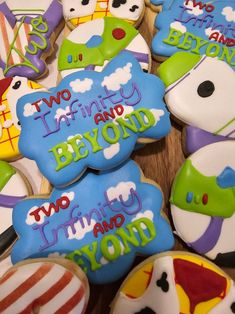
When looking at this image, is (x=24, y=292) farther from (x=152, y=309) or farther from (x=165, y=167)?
(x=165, y=167)

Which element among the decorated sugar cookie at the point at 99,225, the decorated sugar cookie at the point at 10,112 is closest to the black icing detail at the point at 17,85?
the decorated sugar cookie at the point at 10,112

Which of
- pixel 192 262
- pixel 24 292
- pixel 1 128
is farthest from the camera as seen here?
pixel 1 128

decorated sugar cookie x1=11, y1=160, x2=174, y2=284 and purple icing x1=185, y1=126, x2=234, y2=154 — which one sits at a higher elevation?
purple icing x1=185, y1=126, x2=234, y2=154

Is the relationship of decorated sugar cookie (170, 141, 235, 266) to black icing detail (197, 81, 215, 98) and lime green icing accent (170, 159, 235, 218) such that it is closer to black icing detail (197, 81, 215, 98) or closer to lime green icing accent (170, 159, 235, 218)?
lime green icing accent (170, 159, 235, 218)

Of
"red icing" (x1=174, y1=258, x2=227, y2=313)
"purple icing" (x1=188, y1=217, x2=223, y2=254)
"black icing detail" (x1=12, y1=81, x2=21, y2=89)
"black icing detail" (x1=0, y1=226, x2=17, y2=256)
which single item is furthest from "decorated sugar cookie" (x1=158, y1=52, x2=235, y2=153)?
"black icing detail" (x1=0, y1=226, x2=17, y2=256)

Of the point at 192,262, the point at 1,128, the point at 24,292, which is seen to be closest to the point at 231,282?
the point at 192,262

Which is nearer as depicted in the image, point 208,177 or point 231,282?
point 231,282

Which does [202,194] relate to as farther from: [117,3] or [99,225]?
[117,3]
